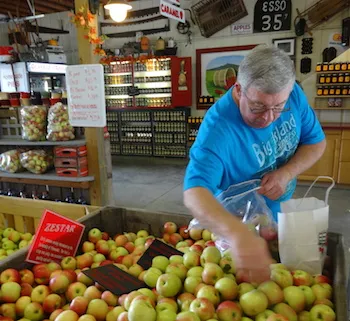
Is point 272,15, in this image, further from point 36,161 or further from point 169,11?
point 36,161

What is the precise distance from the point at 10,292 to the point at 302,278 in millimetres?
1102

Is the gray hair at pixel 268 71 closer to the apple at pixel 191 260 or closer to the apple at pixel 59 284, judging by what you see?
the apple at pixel 191 260

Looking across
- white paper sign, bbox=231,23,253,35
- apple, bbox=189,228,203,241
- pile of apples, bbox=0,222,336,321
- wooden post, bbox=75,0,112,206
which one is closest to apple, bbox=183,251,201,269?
pile of apples, bbox=0,222,336,321

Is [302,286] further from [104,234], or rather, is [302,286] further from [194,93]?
[194,93]

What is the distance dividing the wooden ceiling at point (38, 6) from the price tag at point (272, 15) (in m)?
4.05

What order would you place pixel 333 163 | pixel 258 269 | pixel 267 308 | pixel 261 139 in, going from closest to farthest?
1. pixel 258 269
2. pixel 267 308
3. pixel 261 139
4. pixel 333 163

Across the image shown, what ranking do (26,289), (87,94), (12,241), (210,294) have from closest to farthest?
(210,294) < (26,289) < (12,241) < (87,94)

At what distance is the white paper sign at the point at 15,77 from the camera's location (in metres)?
7.52

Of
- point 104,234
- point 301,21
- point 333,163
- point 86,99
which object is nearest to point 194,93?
point 301,21

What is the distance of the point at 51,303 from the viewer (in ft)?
4.34

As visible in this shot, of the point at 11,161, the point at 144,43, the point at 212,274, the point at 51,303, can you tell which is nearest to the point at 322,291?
the point at 212,274

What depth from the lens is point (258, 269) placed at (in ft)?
3.43

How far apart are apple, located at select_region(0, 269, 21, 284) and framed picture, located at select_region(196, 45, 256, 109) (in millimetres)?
6567

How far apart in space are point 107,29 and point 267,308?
868 centimetres
